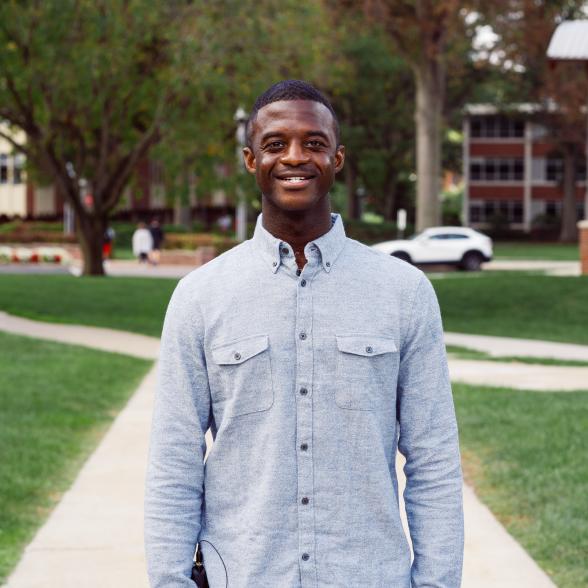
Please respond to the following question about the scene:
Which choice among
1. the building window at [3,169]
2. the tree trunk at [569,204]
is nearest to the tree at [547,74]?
the tree trunk at [569,204]

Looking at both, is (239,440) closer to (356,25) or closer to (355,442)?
(355,442)

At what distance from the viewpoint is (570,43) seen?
27484mm

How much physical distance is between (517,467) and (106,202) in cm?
2412

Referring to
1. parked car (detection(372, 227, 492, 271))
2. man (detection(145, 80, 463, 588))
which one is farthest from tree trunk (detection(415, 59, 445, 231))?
man (detection(145, 80, 463, 588))

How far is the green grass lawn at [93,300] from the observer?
2147 centimetres

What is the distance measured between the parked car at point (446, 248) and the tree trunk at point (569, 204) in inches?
1436

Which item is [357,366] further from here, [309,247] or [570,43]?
[570,43]

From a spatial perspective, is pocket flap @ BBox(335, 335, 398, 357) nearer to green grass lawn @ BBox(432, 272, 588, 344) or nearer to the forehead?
the forehead

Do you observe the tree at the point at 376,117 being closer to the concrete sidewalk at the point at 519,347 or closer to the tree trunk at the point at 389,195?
the tree trunk at the point at 389,195

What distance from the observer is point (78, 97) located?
27391mm

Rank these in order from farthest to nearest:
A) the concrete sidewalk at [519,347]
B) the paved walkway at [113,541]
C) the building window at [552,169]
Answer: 1. the building window at [552,169]
2. the concrete sidewalk at [519,347]
3. the paved walkway at [113,541]

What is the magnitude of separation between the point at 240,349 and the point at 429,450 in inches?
19.1

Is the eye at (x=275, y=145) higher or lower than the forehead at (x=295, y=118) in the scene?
lower

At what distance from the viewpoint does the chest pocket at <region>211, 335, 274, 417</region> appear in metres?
2.85
